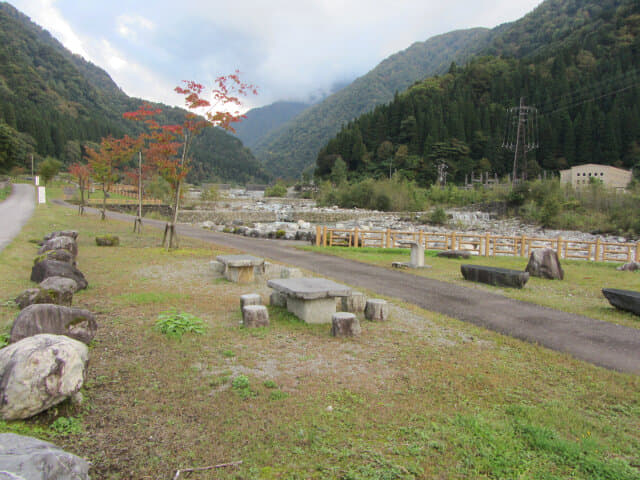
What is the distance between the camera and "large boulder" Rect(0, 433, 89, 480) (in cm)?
194

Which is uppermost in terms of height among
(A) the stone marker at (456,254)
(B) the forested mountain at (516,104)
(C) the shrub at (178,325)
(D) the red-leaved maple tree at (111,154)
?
(B) the forested mountain at (516,104)

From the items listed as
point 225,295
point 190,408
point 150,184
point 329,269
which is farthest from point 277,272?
point 150,184

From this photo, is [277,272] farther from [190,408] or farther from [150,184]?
[150,184]

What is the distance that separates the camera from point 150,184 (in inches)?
1692

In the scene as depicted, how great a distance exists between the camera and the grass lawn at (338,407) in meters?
2.80

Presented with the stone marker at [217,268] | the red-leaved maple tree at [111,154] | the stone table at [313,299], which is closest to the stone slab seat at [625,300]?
the stone table at [313,299]

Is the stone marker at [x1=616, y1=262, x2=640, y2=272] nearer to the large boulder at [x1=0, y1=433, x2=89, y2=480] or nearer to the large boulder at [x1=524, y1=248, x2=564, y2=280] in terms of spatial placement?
the large boulder at [x1=524, y1=248, x2=564, y2=280]

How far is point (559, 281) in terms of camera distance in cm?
1113

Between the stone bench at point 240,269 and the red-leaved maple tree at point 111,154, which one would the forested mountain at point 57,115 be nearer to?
the red-leaved maple tree at point 111,154

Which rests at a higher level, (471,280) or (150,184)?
(150,184)

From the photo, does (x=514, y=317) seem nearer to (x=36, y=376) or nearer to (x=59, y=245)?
(x=36, y=376)

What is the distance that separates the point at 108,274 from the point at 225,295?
10.6ft

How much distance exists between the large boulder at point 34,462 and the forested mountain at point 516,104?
69045 millimetres

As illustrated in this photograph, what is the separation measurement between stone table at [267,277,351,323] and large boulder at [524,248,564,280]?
7843mm
